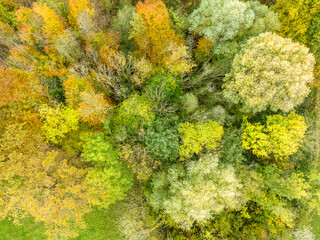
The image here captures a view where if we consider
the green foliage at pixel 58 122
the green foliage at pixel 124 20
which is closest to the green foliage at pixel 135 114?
the green foliage at pixel 58 122

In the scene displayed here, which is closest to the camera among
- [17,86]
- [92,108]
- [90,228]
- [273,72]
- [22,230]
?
[273,72]

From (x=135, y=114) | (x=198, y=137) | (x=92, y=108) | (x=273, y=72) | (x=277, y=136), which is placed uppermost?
(x=92, y=108)

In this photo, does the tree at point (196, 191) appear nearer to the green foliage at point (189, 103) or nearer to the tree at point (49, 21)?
the green foliage at point (189, 103)

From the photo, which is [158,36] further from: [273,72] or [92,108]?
[273,72]

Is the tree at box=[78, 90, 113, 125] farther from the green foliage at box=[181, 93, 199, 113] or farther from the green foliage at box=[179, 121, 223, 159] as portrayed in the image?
the green foliage at box=[179, 121, 223, 159]

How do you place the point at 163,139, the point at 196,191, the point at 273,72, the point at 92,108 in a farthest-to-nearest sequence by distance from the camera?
the point at 92,108 < the point at 163,139 < the point at 196,191 < the point at 273,72

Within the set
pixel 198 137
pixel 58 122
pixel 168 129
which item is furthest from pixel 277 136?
pixel 58 122

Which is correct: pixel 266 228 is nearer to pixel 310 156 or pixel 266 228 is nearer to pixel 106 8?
pixel 310 156
